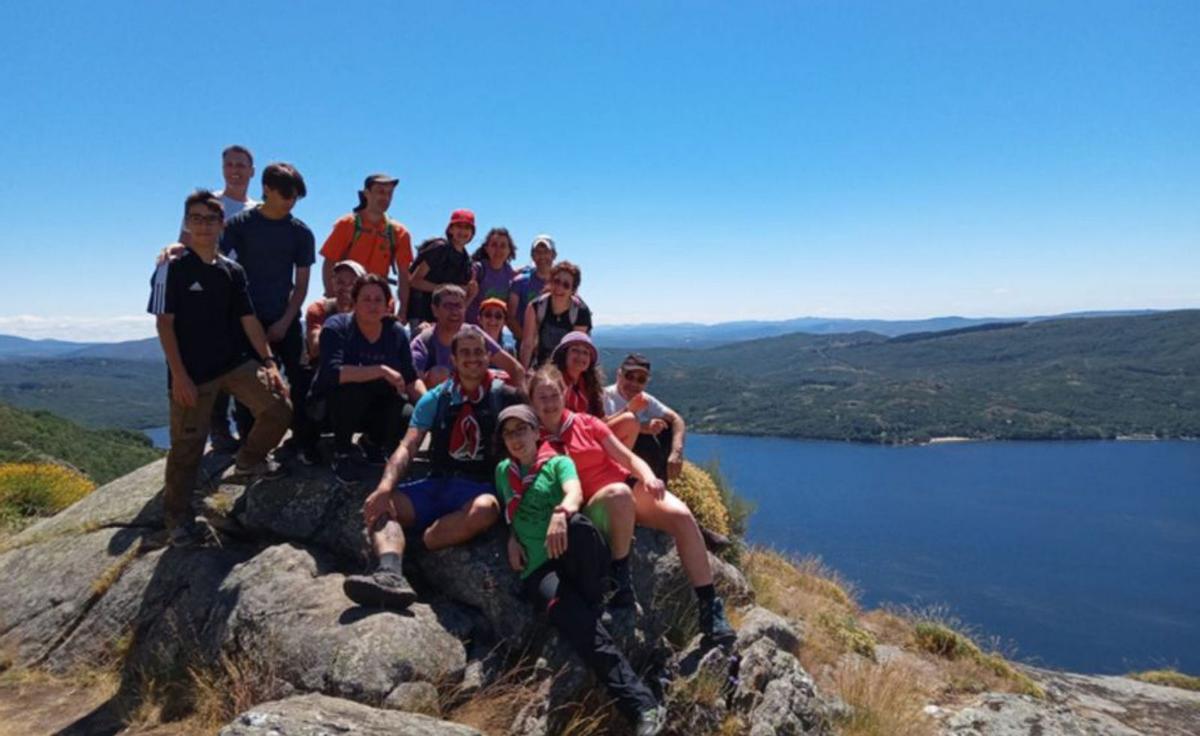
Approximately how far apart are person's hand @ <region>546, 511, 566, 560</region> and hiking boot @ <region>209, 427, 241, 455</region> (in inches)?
169

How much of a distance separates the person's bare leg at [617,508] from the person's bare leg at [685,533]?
0.42 m

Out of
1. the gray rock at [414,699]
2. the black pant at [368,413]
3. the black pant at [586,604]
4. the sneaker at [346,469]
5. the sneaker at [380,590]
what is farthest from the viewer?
the sneaker at [346,469]

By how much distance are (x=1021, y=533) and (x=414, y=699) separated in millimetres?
94813

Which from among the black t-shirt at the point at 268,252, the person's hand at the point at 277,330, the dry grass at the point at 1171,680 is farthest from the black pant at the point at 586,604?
the dry grass at the point at 1171,680

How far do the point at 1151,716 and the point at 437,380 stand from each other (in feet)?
31.0

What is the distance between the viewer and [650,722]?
431 centimetres

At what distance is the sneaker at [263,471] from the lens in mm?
6438

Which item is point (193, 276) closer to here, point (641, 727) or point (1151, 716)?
point (641, 727)

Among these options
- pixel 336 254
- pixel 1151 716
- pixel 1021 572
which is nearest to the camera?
pixel 336 254

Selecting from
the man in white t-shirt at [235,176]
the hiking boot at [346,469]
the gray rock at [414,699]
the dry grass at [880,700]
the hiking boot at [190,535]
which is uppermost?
the man in white t-shirt at [235,176]

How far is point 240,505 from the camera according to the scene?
6.40 metres

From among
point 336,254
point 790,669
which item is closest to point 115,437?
point 336,254

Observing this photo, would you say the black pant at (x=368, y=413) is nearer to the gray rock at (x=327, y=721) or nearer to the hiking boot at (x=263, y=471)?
the hiking boot at (x=263, y=471)

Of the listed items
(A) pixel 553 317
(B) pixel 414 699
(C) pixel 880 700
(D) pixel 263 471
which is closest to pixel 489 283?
(A) pixel 553 317
